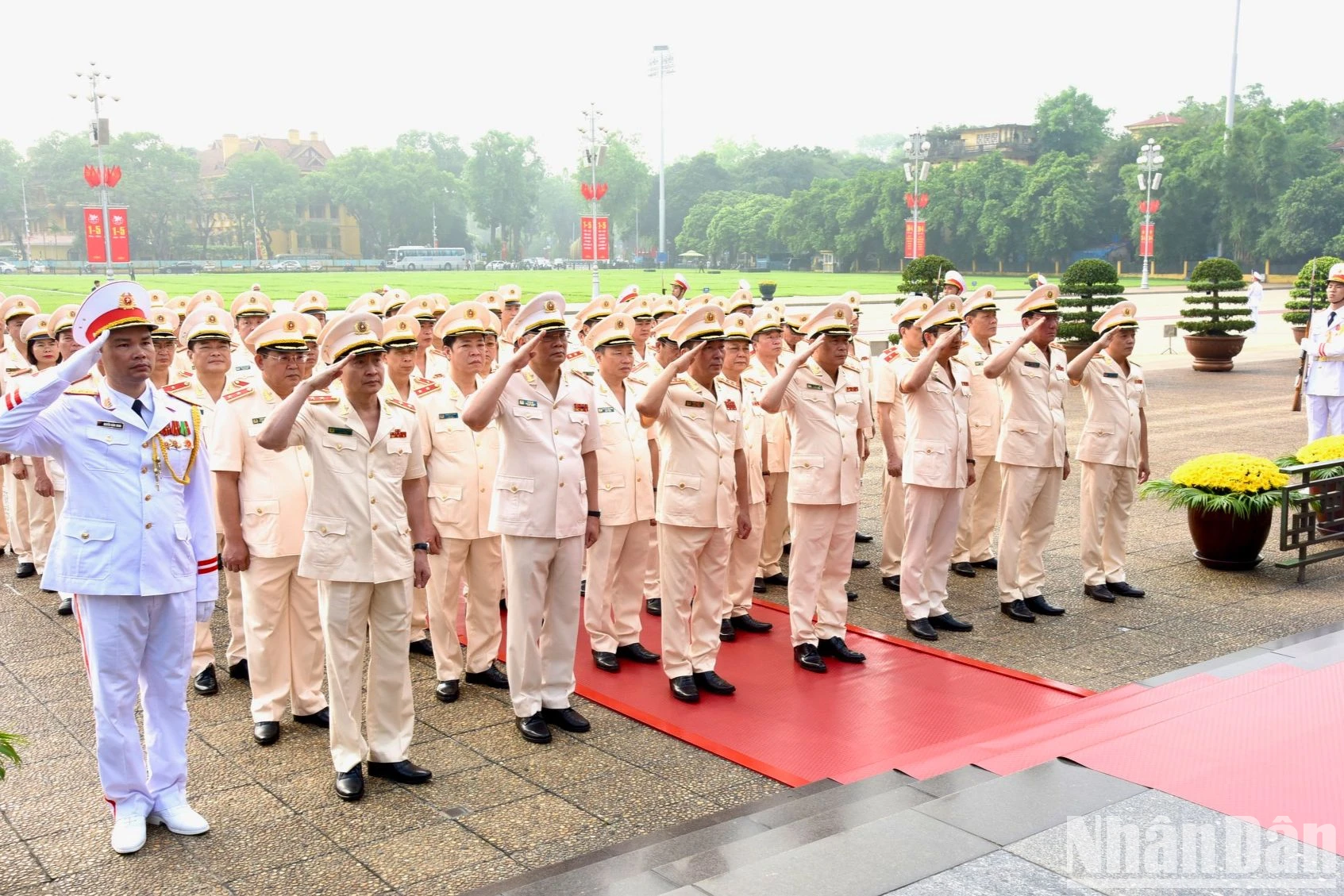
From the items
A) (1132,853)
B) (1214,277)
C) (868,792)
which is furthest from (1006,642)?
(1214,277)

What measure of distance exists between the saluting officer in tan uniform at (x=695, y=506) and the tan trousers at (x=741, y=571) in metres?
0.91

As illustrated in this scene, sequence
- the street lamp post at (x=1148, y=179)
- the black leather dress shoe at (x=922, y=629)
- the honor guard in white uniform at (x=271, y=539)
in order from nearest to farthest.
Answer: the honor guard in white uniform at (x=271, y=539), the black leather dress shoe at (x=922, y=629), the street lamp post at (x=1148, y=179)

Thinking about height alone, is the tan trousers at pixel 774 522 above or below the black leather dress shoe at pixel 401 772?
above

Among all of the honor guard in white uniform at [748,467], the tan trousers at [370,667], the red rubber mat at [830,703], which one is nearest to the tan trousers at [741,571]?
the honor guard in white uniform at [748,467]

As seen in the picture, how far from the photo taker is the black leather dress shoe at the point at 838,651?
6.03 meters

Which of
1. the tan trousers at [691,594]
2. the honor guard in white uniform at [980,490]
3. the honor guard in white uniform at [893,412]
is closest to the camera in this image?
the tan trousers at [691,594]

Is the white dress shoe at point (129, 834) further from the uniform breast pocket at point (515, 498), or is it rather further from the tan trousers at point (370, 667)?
the uniform breast pocket at point (515, 498)

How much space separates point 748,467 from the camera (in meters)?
6.38

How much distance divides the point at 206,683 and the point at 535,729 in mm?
1787

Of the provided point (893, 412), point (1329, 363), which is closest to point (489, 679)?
point (893, 412)

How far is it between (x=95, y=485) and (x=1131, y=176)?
56242mm

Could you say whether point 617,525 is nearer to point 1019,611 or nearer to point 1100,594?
point 1019,611

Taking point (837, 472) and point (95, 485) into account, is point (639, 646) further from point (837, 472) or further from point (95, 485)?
point (95, 485)

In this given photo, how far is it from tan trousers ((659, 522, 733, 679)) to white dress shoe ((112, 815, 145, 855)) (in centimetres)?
244
